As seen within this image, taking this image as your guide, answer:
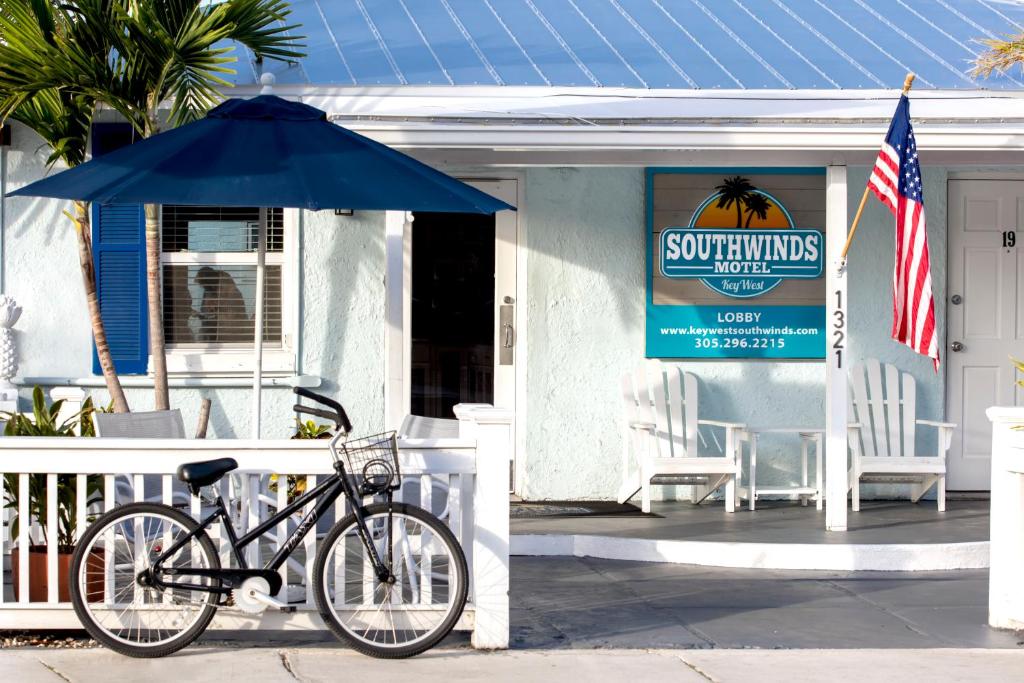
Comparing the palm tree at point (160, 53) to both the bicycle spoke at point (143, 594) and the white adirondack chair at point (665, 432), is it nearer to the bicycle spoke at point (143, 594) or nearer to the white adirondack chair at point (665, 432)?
the bicycle spoke at point (143, 594)

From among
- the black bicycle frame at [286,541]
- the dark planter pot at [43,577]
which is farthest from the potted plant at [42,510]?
the black bicycle frame at [286,541]

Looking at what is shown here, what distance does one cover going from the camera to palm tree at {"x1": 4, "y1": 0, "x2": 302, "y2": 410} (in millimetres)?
7289

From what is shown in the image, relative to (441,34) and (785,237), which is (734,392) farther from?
(441,34)

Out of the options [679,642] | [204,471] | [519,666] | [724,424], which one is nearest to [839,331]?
[724,424]

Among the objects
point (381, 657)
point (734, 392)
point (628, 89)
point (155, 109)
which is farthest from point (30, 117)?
point (734, 392)

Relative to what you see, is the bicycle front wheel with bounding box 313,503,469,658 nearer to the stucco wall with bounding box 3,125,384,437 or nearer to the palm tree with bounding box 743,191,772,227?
the stucco wall with bounding box 3,125,384,437

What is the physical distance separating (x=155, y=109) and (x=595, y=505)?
375 centimetres

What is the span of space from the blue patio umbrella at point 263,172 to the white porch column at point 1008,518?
2.43 meters

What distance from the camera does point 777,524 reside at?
8414 millimetres

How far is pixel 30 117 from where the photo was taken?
7.76m

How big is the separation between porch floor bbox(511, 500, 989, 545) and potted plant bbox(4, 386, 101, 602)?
290 cm

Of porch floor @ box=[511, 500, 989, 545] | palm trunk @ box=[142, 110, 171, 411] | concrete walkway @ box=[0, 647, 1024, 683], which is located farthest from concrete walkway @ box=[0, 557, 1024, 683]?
palm trunk @ box=[142, 110, 171, 411]

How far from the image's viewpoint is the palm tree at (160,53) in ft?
23.9

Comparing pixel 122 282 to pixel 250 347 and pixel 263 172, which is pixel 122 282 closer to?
pixel 250 347
